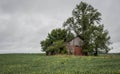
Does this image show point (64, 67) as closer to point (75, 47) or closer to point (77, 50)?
point (77, 50)

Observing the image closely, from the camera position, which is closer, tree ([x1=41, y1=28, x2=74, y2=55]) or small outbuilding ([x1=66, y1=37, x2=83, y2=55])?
small outbuilding ([x1=66, y1=37, x2=83, y2=55])

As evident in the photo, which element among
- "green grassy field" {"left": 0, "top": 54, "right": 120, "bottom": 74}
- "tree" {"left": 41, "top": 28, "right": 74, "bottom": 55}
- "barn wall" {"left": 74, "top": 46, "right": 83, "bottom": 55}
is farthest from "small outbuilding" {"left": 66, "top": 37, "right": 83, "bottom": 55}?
"green grassy field" {"left": 0, "top": 54, "right": 120, "bottom": 74}

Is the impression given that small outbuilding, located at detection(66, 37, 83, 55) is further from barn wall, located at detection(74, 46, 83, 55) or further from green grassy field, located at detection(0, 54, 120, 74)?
green grassy field, located at detection(0, 54, 120, 74)

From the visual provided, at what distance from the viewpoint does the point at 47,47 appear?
91.4m

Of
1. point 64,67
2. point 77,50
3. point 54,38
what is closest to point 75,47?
point 77,50

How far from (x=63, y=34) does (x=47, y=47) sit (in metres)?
7.67

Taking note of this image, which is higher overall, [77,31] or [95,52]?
[77,31]

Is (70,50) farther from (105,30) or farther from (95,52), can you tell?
(105,30)

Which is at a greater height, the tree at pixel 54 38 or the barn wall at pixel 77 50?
the tree at pixel 54 38

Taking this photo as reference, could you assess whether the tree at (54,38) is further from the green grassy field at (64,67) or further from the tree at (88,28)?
the green grassy field at (64,67)

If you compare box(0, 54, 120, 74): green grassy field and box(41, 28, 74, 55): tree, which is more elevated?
box(41, 28, 74, 55): tree

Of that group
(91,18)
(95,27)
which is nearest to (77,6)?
(91,18)

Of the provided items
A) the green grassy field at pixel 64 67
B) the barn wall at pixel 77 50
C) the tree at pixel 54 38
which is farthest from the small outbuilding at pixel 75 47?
the green grassy field at pixel 64 67

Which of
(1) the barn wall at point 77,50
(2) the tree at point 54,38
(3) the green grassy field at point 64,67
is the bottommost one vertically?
(3) the green grassy field at point 64,67
